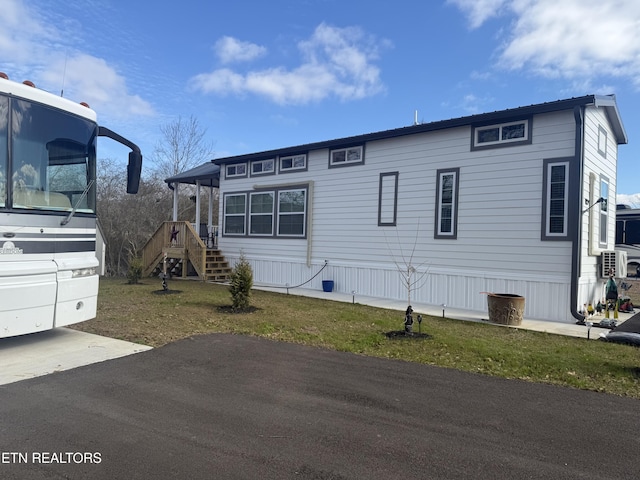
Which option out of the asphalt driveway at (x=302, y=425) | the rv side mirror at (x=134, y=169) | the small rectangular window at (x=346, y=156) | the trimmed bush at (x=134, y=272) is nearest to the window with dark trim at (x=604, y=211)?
the small rectangular window at (x=346, y=156)

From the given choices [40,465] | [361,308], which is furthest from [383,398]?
[361,308]

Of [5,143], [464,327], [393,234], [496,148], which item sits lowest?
[464,327]

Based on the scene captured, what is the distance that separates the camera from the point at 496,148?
9.56m

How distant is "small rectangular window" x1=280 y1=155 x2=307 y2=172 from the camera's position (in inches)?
530

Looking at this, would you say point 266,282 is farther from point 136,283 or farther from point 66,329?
point 66,329

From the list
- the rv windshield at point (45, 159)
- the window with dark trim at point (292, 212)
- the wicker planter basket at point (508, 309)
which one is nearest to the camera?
the rv windshield at point (45, 159)

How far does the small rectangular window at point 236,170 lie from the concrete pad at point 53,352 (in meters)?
9.52

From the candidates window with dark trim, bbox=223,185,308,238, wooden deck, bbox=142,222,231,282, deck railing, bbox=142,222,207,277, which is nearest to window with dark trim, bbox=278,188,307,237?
window with dark trim, bbox=223,185,308,238

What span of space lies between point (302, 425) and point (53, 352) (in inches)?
146

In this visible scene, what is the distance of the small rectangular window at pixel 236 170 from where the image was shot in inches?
596

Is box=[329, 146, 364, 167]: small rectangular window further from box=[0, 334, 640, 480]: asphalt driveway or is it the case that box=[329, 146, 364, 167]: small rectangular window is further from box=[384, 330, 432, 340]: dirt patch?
box=[0, 334, 640, 480]: asphalt driveway

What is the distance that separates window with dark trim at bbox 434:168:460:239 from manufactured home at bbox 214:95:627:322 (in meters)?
0.03

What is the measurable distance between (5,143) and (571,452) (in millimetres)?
6143

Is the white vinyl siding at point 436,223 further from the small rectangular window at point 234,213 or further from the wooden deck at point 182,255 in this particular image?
the wooden deck at point 182,255
